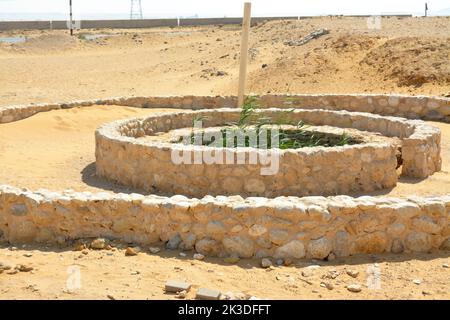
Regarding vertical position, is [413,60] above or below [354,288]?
above

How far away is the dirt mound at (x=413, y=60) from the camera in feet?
54.3

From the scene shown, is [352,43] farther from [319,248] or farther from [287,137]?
[319,248]

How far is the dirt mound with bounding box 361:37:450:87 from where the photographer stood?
1655 centimetres

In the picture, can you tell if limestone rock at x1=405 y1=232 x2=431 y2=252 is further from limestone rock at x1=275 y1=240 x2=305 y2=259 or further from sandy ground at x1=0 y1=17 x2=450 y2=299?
limestone rock at x1=275 y1=240 x2=305 y2=259

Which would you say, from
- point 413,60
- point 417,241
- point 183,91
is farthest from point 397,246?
point 183,91

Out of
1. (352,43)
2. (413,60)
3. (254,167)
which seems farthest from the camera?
(352,43)

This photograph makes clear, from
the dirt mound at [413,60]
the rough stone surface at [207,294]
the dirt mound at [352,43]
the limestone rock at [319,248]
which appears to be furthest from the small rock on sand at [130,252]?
the dirt mound at [352,43]

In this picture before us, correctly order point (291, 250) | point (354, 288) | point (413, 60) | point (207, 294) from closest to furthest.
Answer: point (207, 294) → point (354, 288) → point (291, 250) → point (413, 60)

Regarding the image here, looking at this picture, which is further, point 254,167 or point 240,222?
point 254,167

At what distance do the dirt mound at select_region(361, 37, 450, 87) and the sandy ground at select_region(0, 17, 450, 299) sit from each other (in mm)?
37

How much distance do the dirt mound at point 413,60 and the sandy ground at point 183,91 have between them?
37 millimetres

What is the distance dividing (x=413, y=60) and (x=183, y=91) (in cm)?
716

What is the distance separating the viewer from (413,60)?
1759 cm
